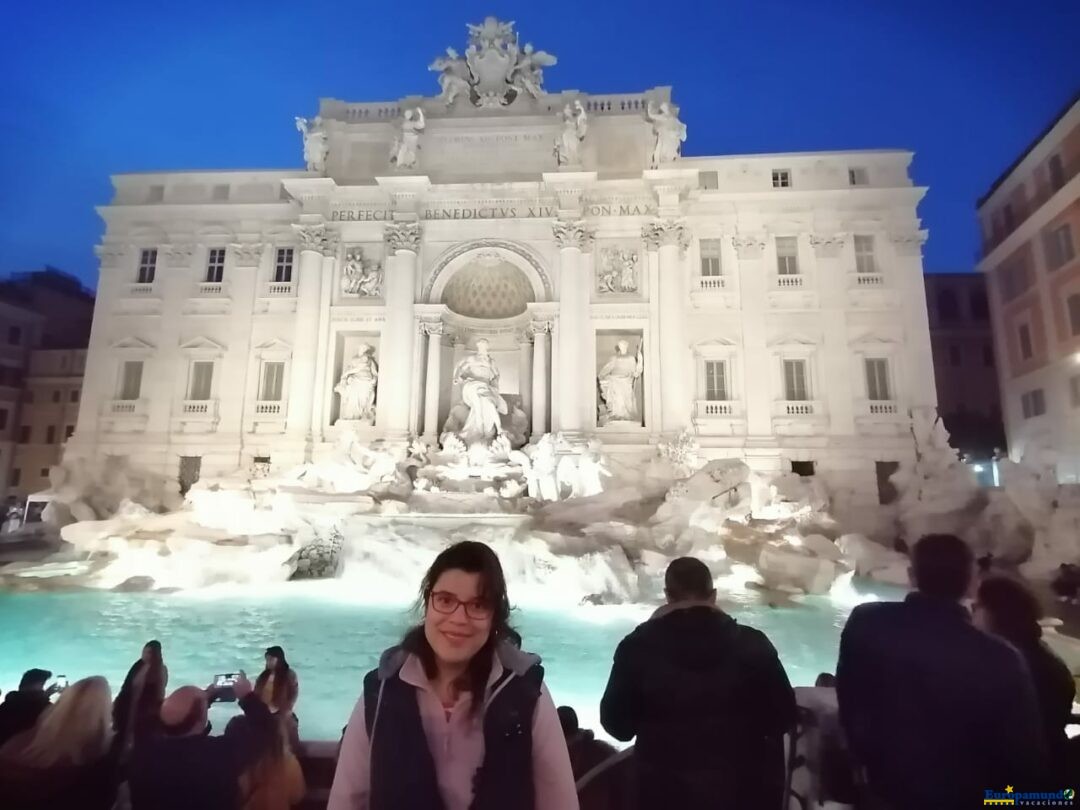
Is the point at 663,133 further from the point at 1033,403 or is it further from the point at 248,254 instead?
the point at 1033,403

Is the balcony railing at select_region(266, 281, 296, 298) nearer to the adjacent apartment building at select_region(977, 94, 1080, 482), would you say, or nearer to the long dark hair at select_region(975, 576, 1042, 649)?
the long dark hair at select_region(975, 576, 1042, 649)

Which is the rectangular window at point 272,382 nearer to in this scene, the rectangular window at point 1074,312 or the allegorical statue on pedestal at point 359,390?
the allegorical statue on pedestal at point 359,390

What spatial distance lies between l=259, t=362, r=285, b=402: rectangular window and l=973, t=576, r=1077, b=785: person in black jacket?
65.3ft

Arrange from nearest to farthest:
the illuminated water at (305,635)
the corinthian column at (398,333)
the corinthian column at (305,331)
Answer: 1. the illuminated water at (305,635)
2. the corinthian column at (398,333)
3. the corinthian column at (305,331)

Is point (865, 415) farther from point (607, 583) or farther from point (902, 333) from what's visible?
point (607, 583)

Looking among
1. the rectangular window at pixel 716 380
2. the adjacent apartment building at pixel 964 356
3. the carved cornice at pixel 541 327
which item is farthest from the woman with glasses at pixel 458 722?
the adjacent apartment building at pixel 964 356

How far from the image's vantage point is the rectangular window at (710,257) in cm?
1956

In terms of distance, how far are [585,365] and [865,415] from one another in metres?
8.32

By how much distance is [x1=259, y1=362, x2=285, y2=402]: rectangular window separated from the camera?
19.8 meters

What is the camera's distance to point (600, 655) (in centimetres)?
694

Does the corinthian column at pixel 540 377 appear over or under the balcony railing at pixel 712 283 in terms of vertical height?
under

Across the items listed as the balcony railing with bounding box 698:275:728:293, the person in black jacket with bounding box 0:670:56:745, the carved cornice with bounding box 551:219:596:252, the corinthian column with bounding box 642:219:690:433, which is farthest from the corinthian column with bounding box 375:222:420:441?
the person in black jacket with bounding box 0:670:56:745

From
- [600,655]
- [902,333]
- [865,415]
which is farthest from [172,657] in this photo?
[902,333]

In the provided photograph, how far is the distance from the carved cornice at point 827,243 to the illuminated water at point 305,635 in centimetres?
1181
